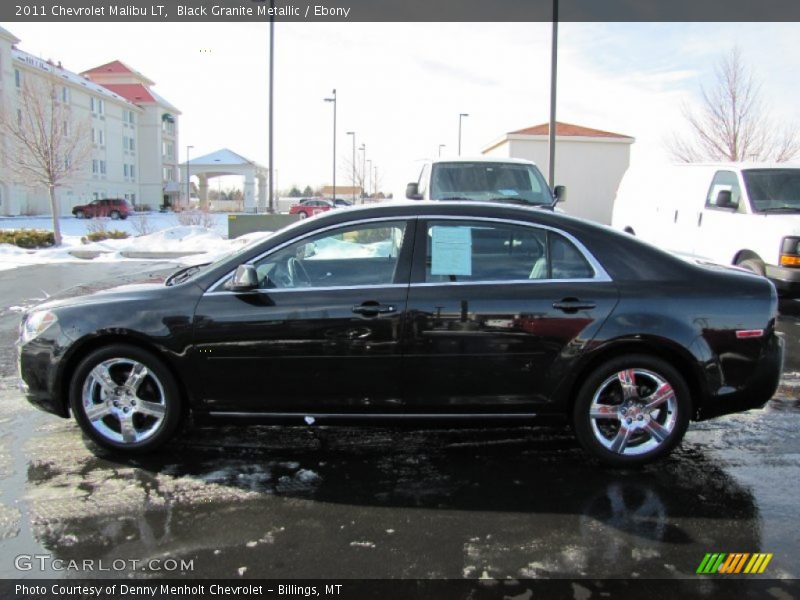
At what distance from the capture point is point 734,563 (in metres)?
2.89

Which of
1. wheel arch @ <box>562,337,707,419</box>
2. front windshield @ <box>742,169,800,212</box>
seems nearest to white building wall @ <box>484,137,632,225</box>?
front windshield @ <box>742,169,800,212</box>

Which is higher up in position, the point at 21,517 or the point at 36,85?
the point at 36,85

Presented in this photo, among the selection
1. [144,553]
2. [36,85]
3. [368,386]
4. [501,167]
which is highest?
[36,85]

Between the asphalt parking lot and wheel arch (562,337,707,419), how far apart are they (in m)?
0.48

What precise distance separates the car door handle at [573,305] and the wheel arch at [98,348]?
2409 mm

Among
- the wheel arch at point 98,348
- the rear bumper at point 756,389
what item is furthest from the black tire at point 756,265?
the wheel arch at point 98,348

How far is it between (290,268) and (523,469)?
6.50 ft

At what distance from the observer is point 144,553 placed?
9.68 feet

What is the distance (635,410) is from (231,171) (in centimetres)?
6847

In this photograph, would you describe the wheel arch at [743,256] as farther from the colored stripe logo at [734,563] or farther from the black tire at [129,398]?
the black tire at [129,398]

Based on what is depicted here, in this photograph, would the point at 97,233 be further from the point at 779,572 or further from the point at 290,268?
the point at 779,572

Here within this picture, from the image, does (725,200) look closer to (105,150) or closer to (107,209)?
(107,209)

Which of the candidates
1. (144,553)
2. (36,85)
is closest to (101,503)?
(144,553)

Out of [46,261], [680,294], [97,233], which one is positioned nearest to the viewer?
[680,294]
